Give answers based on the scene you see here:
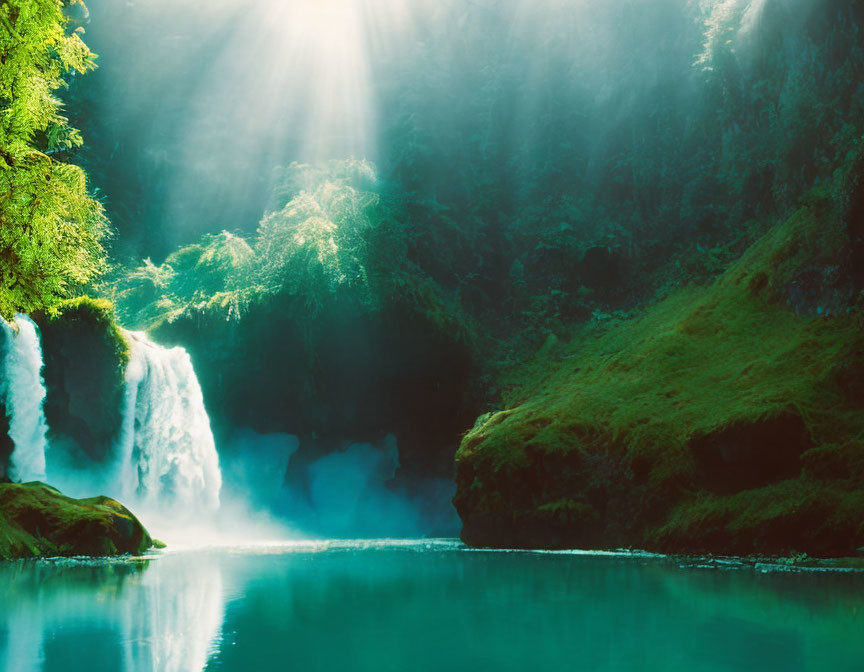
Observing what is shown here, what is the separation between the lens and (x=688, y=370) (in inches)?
916

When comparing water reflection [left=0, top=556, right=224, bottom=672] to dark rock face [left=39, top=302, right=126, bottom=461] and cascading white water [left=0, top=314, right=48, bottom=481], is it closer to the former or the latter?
cascading white water [left=0, top=314, right=48, bottom=481]

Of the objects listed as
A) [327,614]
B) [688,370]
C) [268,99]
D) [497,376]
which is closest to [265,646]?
[327,614]

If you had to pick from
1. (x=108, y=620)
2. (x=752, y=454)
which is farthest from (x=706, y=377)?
(x=108, y=620)

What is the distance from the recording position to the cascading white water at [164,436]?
1086 inches

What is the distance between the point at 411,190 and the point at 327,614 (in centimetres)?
3363

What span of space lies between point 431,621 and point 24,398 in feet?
67.7

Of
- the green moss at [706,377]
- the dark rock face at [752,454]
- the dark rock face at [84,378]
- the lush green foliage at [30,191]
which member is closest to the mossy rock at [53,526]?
the dark rock face at [84,378]

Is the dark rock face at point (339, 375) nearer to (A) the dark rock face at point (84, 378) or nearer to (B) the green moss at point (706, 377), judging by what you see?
(B) the green moss at point (706, 377)

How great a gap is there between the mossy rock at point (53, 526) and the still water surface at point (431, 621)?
13.2ft

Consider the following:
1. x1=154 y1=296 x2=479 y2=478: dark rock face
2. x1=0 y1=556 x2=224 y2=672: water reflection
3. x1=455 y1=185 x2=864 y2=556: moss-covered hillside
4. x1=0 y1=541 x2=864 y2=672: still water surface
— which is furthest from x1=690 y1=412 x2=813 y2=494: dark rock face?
x1=154 y1=296 x2=479 y2=478: dark rock face

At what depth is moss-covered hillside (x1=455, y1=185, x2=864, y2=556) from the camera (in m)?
16.6

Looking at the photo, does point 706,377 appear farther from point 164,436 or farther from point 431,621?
point 164,436

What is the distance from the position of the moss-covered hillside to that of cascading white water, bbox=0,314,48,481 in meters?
13.7

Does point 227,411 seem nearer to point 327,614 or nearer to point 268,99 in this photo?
point 268,99
